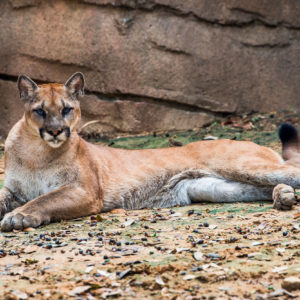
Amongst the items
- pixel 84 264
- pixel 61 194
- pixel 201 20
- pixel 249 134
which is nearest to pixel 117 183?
pixel 61 194

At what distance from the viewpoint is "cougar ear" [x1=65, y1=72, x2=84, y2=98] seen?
588cm

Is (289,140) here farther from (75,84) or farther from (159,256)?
(159,256)

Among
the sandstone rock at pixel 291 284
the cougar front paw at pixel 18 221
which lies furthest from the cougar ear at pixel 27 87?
the sandstone rock at pixel 291 284

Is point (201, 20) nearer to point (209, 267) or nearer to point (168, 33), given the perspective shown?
point (168, 33)

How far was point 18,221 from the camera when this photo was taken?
4.84 meters

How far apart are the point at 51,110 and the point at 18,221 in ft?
3.98

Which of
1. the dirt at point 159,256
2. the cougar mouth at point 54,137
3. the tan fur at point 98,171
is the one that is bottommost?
the dirt at point 159,256

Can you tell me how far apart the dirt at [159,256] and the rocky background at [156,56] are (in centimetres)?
426

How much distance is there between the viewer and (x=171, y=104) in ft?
31.5

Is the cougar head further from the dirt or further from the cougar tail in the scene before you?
the cougar tail

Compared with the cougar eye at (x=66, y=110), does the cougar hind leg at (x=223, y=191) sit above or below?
below

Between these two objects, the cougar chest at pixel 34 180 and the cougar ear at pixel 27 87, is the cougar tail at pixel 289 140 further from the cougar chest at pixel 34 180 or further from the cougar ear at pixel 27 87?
the cougar ear at pixel 27 87

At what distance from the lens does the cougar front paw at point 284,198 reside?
4.98 m

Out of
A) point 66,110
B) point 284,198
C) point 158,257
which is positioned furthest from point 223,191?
point 158,257
